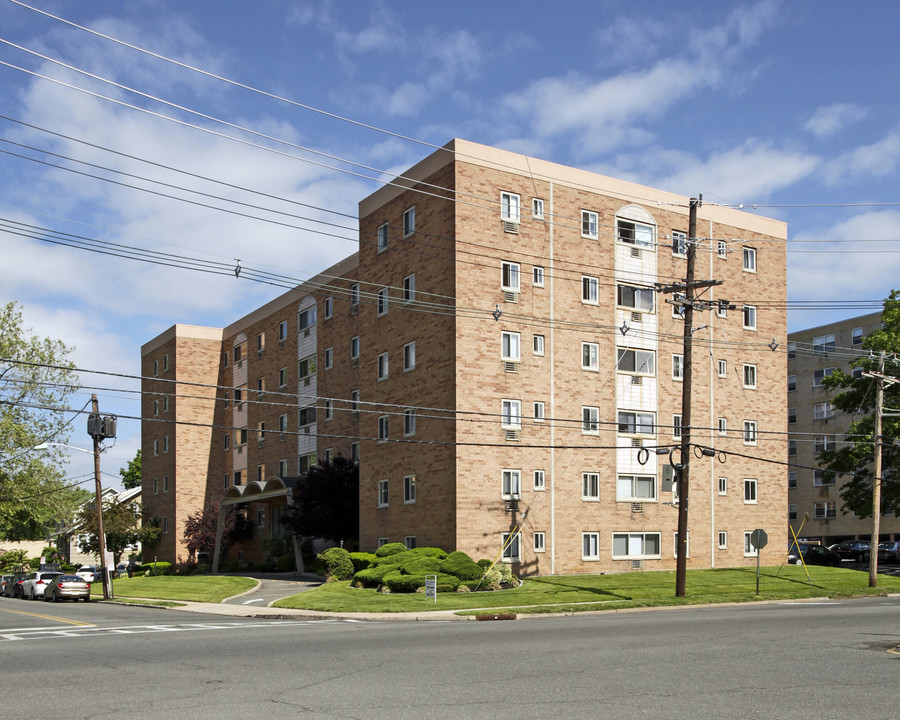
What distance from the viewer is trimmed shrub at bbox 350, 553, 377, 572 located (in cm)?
3953

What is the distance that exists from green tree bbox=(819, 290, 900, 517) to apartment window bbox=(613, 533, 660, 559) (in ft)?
36.5

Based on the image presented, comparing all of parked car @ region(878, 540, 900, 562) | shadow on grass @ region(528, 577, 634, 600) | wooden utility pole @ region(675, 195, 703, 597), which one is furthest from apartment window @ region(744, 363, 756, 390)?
parked car @ region(878, 540, 900, 562)

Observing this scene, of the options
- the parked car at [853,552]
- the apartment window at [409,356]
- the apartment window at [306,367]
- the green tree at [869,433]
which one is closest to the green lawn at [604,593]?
the green tree at [869,433]

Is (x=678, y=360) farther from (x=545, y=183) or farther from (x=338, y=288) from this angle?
(x=338, y=288)

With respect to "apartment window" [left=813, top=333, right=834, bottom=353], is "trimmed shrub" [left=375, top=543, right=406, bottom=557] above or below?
below

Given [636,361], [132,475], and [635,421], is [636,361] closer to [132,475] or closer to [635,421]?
[635,421]

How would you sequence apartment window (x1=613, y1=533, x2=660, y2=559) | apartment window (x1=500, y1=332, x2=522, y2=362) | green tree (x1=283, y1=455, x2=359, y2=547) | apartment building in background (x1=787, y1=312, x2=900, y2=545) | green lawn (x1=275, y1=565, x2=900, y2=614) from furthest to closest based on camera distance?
1. apartment building in background (x1=787, y1=312, x2=900, y2=545)
2. green tree (x1=283, y1=455, x2=359, y2=547)
3. apartment window (x1=613, y1=533, x2=660, y2=559)
4. apartment window (x1=500, y1=332, x2=522, y2=362)
5. green lawn (x1=275, y1=565, x2=900, y2=614)

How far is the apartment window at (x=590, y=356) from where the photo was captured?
4300 centimetres

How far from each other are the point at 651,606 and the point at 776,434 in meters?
21.7

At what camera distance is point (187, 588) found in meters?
43.0

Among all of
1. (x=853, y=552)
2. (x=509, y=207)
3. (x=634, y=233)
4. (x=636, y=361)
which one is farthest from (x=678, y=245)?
(x=853, y=552)

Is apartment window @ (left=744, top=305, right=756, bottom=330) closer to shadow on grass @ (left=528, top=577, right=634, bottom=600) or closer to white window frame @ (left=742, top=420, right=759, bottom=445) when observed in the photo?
white window frame @ (left=742, top=420, right=759, bottom=445)

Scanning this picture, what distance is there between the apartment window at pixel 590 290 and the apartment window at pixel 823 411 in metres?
48.0

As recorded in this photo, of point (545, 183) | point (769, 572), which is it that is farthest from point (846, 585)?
point (545, 183)
